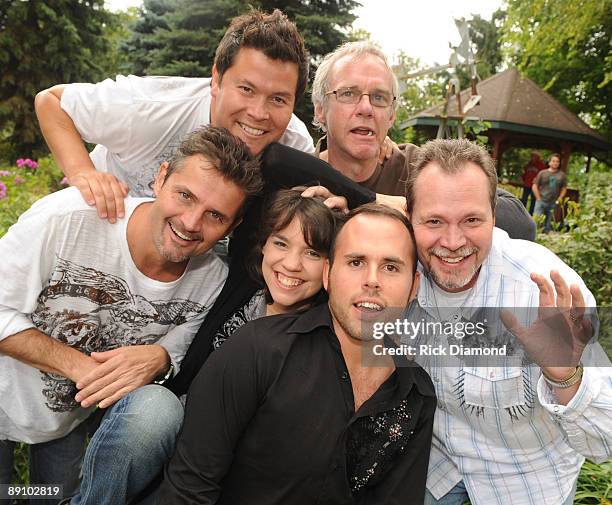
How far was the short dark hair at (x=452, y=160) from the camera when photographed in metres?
2.40

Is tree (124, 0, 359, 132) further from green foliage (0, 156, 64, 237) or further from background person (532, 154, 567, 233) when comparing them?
background person (532, 154, 567, 233)

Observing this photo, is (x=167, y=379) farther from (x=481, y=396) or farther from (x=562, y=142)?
(x=562, y=142)

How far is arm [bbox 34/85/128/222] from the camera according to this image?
98.1 inches

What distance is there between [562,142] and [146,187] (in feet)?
57.1

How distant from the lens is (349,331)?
2.23 m

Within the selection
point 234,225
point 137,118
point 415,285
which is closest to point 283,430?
point 415,285

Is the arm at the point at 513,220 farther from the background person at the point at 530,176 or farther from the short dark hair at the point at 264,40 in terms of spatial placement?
the background person at the point at 530,176

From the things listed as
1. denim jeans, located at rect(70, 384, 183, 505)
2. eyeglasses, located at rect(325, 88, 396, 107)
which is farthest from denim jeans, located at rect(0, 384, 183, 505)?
eyeglasses, located at rect(325, 88, 396, 107)

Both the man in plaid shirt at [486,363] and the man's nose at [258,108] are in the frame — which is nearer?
the man in plaid shirt at [486,363]

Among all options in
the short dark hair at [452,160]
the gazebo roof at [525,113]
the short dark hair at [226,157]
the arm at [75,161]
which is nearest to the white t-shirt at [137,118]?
the arm at [75,161]

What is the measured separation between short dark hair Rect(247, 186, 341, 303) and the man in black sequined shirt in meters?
0.21

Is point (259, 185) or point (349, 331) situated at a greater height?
point (259, 185)

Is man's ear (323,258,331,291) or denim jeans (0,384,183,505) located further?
man's ear (323,258,331,291)

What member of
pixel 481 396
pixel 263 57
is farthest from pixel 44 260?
pixel 481 396
